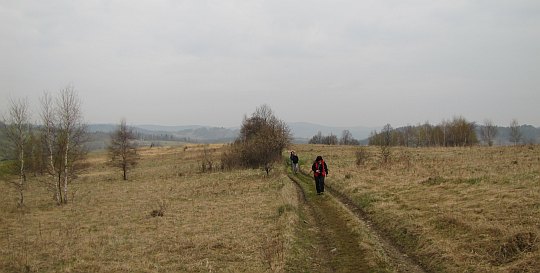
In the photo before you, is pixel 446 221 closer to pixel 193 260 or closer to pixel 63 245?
pixel 193 260

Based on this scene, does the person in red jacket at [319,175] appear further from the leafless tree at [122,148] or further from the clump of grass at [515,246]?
the leafless tree at [122,148]

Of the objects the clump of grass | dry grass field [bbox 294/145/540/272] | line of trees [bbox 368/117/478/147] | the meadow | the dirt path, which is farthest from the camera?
line of trees [bbox 368/117/478/147]

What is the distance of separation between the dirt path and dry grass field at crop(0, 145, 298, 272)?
1.12m

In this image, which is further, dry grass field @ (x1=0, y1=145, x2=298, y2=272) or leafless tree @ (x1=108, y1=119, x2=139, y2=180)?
leafless tree @ (x1=108, y1=119, x2=139, y2=180)

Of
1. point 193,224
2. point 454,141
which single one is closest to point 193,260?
point 193,224

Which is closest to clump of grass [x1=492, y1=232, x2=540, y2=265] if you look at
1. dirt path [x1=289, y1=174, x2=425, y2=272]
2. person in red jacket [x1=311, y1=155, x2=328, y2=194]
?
dirt path [x1=289, y1=174, x2=425, y2=272]

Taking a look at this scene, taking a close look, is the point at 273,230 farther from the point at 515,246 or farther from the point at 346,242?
the point at 515,246

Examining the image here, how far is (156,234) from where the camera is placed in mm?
17078

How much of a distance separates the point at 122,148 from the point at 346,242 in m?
46.2

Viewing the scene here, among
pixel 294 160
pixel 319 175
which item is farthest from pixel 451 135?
pixel 319 175

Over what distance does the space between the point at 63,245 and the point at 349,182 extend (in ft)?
57.0

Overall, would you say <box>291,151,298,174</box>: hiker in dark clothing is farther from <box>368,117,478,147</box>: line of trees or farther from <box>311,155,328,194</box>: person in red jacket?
<box>368,117,478,147</box>: line of trees

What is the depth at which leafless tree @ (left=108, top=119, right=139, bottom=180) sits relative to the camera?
175 ft

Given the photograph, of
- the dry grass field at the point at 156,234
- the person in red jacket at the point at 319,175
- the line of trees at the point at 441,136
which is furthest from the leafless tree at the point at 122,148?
the line of trees at the point at 441,136
